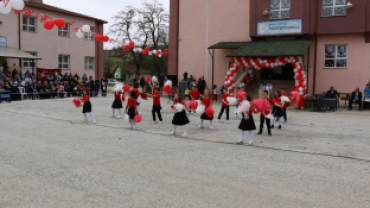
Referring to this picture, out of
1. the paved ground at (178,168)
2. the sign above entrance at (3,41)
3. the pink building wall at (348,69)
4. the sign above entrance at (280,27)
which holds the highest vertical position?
the sign above entrance at (280,27)

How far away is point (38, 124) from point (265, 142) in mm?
8254

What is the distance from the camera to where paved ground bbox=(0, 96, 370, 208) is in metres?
5.45

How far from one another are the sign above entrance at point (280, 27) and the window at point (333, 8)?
5.45 feet

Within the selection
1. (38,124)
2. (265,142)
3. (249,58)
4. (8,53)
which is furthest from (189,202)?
(8,53)

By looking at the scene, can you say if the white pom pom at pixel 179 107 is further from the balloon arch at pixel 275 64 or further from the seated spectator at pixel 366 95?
the seated spectator at pixel 366 95

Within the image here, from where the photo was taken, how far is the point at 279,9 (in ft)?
78.9

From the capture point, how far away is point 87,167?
713 centimetres

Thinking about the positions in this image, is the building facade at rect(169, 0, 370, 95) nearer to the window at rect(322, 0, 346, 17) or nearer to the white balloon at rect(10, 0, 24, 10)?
the window at rect(322, 0, 346, 17)

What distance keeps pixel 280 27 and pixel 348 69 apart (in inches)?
202

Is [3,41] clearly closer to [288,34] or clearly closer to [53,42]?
[53,42]

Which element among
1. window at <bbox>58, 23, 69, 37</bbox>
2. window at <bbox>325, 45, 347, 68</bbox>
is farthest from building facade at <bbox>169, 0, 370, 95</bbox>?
window at <bbox>58, 23, 69, 37</bbox>

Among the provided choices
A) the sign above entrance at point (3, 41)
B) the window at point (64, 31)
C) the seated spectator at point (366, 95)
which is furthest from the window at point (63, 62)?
the seated spectator at point (366, 95)

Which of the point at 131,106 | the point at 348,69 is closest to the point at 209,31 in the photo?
the point at 348,69

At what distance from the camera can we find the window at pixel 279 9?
23.8m
